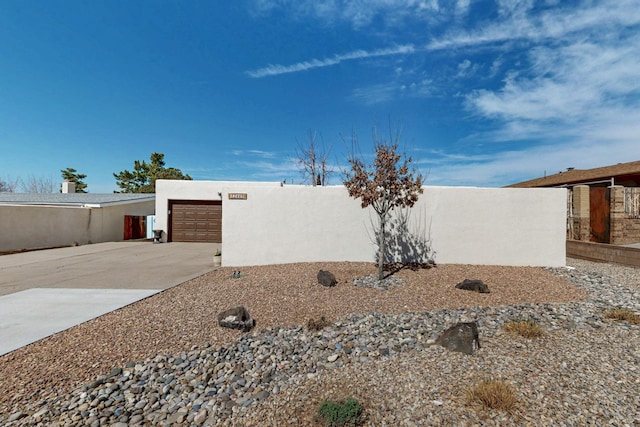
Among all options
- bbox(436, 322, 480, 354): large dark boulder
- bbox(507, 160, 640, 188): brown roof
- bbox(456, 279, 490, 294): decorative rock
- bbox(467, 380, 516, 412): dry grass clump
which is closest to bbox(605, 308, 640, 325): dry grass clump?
bbox(456, 279, 490, 294): decorative rock

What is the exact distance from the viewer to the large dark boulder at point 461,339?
3.47 meters

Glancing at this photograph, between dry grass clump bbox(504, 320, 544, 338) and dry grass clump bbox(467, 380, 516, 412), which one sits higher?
dry grass clump bbox(504, 320, 544, 338)

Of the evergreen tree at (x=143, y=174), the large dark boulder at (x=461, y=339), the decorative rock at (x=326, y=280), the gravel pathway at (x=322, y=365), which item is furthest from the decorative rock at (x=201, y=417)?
the evergreen tree at (x=143, y=174)

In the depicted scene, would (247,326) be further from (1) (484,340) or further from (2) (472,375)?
(1) (484,340)

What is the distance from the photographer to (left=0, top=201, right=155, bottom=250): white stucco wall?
12.5 metres

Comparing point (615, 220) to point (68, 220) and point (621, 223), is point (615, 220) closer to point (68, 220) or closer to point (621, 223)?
point (621, 223)

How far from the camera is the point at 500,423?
7.56 ft

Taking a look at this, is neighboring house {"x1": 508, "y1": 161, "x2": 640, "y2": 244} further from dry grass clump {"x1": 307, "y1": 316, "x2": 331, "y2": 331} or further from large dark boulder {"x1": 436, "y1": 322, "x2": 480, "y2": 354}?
dry grass clump {"x1": 307, "y1": 316, "x2": 331, "y2": 331}

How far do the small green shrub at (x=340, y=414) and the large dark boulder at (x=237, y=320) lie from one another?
6.59 ft

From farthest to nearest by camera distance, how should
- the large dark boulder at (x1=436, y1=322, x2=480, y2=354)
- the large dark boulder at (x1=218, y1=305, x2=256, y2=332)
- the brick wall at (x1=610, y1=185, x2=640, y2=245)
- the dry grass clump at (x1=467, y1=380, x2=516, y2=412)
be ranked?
1. the brick wall at (x1=610, y1=185, x2=640, y2=245)
2. the large dark boulder at (x1=218, y1=305, x2=256, y2=332)
3. the large dark boulder at (x1=436, y1=322, x2=480, y2=354)
4. the dry grass clump at (x1=467, y1=380, x2=516, y2=412)

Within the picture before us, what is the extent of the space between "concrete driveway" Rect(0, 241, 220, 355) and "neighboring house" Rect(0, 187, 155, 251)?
109 inches

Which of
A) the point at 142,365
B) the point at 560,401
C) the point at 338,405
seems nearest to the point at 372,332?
the point at 338,405

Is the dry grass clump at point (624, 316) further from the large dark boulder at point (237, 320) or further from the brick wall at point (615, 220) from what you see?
the brick wall at point (615, 220)

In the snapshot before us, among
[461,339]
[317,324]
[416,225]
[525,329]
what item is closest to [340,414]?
[317,324]
